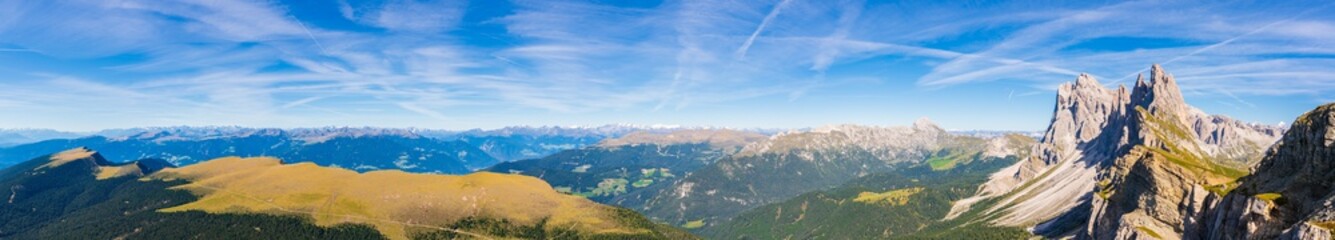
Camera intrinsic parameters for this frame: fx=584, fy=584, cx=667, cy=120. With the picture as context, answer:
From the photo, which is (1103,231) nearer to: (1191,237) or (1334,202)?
(1191,237)

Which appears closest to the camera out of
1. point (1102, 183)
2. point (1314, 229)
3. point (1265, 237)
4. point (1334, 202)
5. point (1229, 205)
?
point (1314, 229)

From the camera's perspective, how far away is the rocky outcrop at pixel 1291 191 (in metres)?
76.2

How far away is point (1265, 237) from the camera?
77875 millimetres

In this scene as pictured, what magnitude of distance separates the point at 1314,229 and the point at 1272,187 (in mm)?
32318

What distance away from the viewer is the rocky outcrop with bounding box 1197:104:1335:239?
76.2 meters

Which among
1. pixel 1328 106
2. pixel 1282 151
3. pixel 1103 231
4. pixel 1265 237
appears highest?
pixel 1328 106

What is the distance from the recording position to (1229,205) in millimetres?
91750

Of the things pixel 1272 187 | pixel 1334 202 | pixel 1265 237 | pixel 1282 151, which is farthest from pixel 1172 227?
pixel 1334 202

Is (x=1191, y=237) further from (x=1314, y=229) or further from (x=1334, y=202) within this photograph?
(x=1314, y=229)

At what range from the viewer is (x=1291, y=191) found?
83.1m

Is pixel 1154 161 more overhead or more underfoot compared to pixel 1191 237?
more overhead

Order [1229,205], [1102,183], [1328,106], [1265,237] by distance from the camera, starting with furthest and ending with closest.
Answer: [1102,183] → [1229,205] → [1328,106] → [1265,237]

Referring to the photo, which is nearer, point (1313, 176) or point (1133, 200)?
point (1313, 176)

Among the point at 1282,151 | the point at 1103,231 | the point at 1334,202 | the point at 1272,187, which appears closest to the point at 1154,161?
the point at 1103,231
